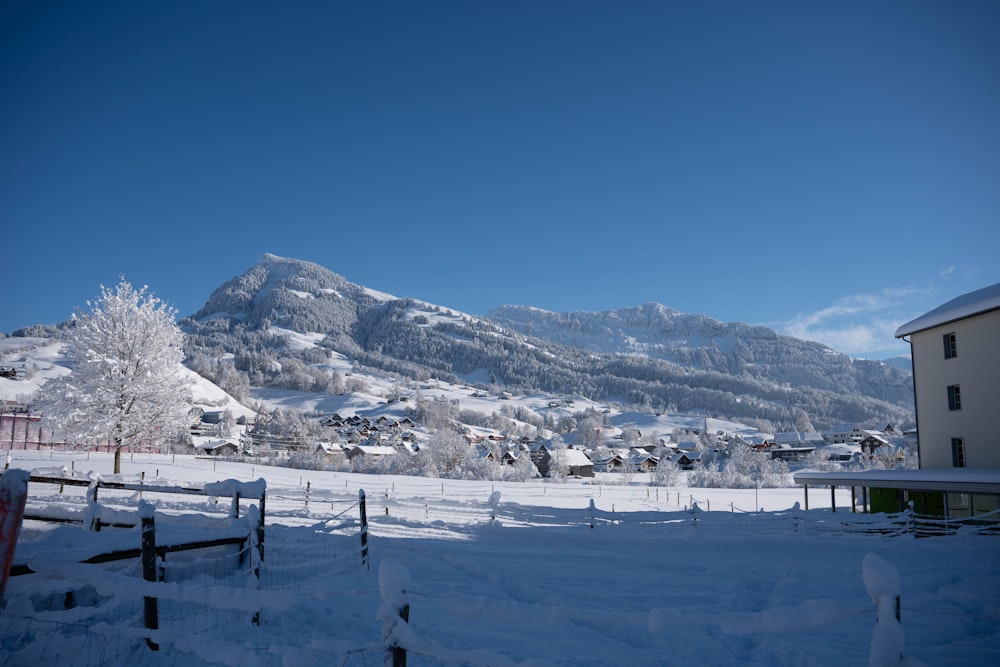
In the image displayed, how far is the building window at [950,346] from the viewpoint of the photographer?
24062 millimetres

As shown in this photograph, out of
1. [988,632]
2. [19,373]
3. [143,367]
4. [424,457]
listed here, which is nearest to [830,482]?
[988,632]

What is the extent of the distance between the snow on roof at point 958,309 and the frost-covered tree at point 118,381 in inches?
1375

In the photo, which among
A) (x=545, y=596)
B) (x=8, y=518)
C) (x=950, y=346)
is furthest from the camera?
(x=950, y=346)

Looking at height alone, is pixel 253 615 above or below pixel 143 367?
below

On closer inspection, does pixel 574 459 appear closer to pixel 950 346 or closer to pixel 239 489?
pixel 950 346

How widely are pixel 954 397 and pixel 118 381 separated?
3769 centimetres

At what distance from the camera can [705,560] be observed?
15633 millimetres

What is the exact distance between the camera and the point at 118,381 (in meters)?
28.9

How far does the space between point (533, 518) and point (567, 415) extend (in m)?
172

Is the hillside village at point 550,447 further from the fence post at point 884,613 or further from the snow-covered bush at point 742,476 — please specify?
the fence post at point 884,613

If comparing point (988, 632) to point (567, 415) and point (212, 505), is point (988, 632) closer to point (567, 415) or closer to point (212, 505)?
point (212, 505)

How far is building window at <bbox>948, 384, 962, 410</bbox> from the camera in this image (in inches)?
942

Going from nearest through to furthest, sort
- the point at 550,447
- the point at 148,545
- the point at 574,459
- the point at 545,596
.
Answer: the point at 148,545 → the point at 545,596 → the point at 574,459 → the point at 550,447

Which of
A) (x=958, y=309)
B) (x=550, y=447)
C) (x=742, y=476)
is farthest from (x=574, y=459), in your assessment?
(x=958, y=309)
